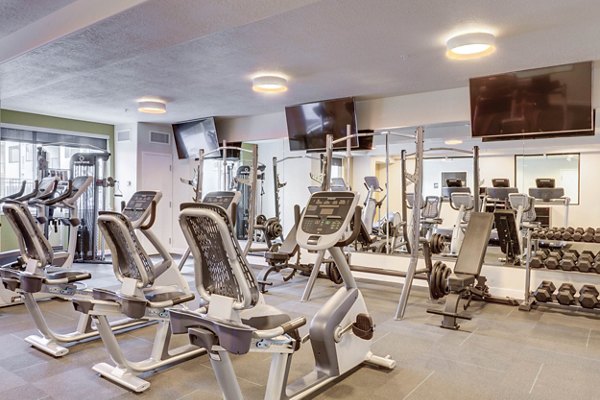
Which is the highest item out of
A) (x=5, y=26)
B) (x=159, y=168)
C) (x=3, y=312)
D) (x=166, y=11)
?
(x=5, y=26)

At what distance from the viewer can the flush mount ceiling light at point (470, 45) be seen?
12.0ft

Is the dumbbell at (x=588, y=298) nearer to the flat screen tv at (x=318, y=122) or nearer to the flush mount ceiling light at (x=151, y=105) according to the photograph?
the flat screen tv at (x=318, y=122)

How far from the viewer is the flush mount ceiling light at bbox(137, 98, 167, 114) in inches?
253

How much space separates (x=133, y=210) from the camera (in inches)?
150

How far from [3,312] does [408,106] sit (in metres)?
5.59

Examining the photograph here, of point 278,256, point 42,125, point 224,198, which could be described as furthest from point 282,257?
point 42,125

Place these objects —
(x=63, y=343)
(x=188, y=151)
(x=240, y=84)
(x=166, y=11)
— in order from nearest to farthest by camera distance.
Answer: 1. (x=166, y=11)
2. (x=63, y=343)
3. (x=240, y=84)
4. (x=188, y=151)

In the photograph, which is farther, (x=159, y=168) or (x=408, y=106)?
(x=159, y=168)

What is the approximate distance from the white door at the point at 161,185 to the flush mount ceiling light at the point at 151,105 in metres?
1.92

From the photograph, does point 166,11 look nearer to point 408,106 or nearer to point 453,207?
point 408,106

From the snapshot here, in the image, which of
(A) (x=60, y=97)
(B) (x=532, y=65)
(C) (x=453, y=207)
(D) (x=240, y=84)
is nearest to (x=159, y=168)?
(A) (x=60, y=97)

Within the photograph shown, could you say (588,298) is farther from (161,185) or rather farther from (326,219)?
(161,185)

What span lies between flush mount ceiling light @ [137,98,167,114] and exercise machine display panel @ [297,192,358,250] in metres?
4.48

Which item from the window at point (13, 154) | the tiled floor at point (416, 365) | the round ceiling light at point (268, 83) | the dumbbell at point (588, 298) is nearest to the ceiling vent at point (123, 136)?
the window at point (13, 154)
